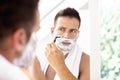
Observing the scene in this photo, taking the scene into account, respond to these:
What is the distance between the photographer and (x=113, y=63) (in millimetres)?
1506

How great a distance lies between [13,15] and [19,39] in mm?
75

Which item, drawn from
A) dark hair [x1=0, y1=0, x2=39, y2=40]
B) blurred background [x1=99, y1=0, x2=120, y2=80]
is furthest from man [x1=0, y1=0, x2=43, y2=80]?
blurred background [x1=99, y1=0, x2=120, y2=80]

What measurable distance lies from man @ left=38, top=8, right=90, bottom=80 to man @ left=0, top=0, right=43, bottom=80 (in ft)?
Result: 2.28

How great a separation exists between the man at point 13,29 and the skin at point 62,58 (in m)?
0.70

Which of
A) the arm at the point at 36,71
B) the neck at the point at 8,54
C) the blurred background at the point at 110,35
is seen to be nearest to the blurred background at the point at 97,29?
the blurred background at the point at 110,35

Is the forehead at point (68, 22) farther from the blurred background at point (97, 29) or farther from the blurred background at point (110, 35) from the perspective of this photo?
the blurred background at point (110, 35)

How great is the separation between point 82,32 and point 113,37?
19 centimetres

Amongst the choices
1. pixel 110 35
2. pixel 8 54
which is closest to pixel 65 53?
pixel 110 35

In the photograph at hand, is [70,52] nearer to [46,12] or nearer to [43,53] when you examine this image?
[43,53]

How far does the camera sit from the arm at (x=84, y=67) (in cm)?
150

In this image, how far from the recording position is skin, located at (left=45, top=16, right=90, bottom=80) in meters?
1.47

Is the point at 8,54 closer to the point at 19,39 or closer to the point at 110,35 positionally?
the point at 19,39

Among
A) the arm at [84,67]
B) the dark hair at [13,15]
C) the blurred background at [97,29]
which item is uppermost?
the dark hair at [13,15]

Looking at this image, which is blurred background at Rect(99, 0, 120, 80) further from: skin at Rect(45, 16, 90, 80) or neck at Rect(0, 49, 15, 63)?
neck at Rect(0, 49, 15, 63)
